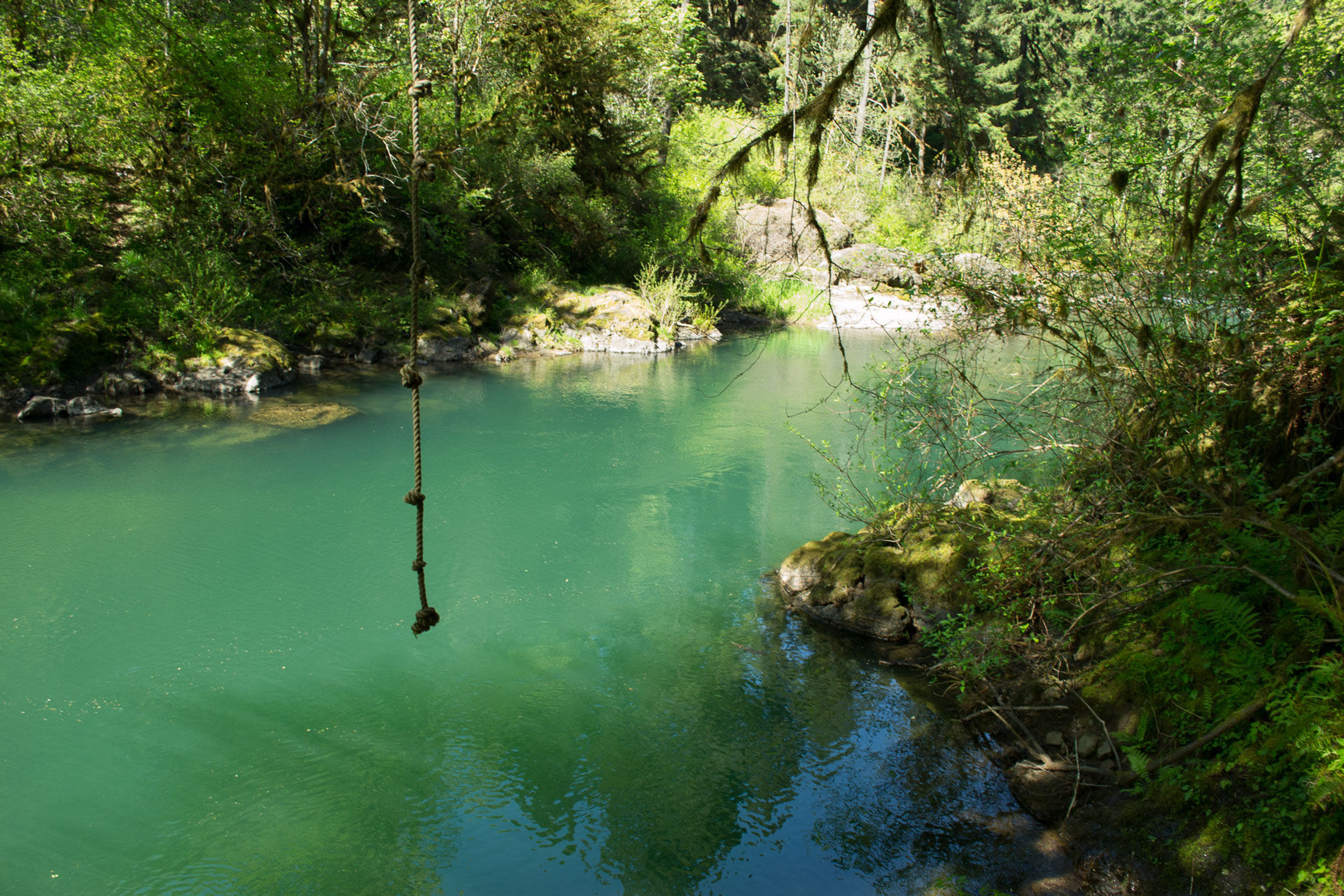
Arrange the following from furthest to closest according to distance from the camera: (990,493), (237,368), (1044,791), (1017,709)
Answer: (237,368), (990,493), (1017,709), (1044,791)

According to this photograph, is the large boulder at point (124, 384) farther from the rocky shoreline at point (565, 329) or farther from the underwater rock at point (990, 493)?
the underwater rock at point (990, 493)

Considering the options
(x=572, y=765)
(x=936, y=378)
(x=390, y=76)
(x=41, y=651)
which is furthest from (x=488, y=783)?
(x=390, y=76)

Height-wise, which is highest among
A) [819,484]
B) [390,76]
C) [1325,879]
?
[390,76]

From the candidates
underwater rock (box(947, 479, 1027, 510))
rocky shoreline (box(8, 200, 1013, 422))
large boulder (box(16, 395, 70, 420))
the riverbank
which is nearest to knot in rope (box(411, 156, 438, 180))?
rocky shoreline (box(8, 200, 1013, 422))

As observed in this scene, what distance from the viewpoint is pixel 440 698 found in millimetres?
5215

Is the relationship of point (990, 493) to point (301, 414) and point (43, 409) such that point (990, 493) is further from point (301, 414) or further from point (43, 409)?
point (43, 409)

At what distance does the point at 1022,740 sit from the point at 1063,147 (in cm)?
456

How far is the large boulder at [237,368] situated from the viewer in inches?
488

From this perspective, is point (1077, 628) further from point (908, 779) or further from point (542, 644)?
point (542, 644)

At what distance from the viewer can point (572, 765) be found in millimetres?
4586

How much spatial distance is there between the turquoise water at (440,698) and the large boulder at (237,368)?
8.76 ft

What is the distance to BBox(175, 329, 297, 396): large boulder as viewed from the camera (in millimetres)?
12398

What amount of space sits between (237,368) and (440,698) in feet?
31.5

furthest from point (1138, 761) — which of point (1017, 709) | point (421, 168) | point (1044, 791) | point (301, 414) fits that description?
point (301, 414)
